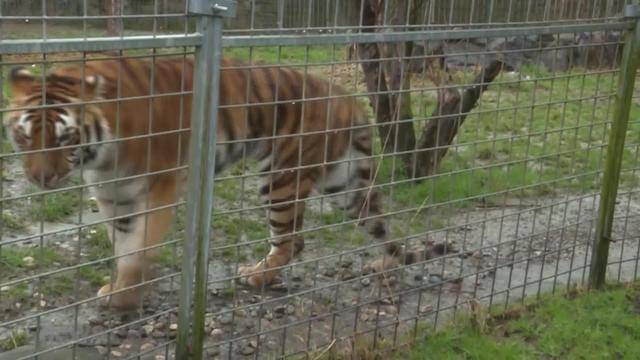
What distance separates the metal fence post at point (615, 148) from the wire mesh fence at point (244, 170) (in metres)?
0.01

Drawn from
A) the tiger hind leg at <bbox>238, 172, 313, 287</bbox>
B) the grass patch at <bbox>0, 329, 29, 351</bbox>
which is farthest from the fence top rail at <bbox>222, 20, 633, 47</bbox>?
the grass patch at <bbox>0, 329, 29, 351</bbox>

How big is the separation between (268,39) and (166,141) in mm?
747

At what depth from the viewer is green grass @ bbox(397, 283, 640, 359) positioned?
4.00 metres

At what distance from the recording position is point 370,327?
416 cm

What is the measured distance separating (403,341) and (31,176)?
177cm

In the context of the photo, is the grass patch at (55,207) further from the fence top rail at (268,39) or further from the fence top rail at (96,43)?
the fence top rail at (96,43)

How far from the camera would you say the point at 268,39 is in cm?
310

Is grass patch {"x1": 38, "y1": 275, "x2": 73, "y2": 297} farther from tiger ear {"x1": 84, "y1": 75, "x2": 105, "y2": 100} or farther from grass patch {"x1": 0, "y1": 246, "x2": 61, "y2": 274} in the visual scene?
tiger ear {"x1": 84, "y1": 75, "x2": 105, "y2": 100}

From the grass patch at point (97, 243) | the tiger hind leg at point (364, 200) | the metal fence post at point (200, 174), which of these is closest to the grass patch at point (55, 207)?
the grass patch at point (97, 243)

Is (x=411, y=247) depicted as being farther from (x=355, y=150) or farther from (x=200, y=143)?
(x=200, y=143)

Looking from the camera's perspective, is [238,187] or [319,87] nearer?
[319,87]

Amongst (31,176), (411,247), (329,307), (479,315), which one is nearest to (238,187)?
(411,247)

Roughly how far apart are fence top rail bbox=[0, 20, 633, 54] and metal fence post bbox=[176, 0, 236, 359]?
0.20ft

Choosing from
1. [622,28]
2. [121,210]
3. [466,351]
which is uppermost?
[622,28]
